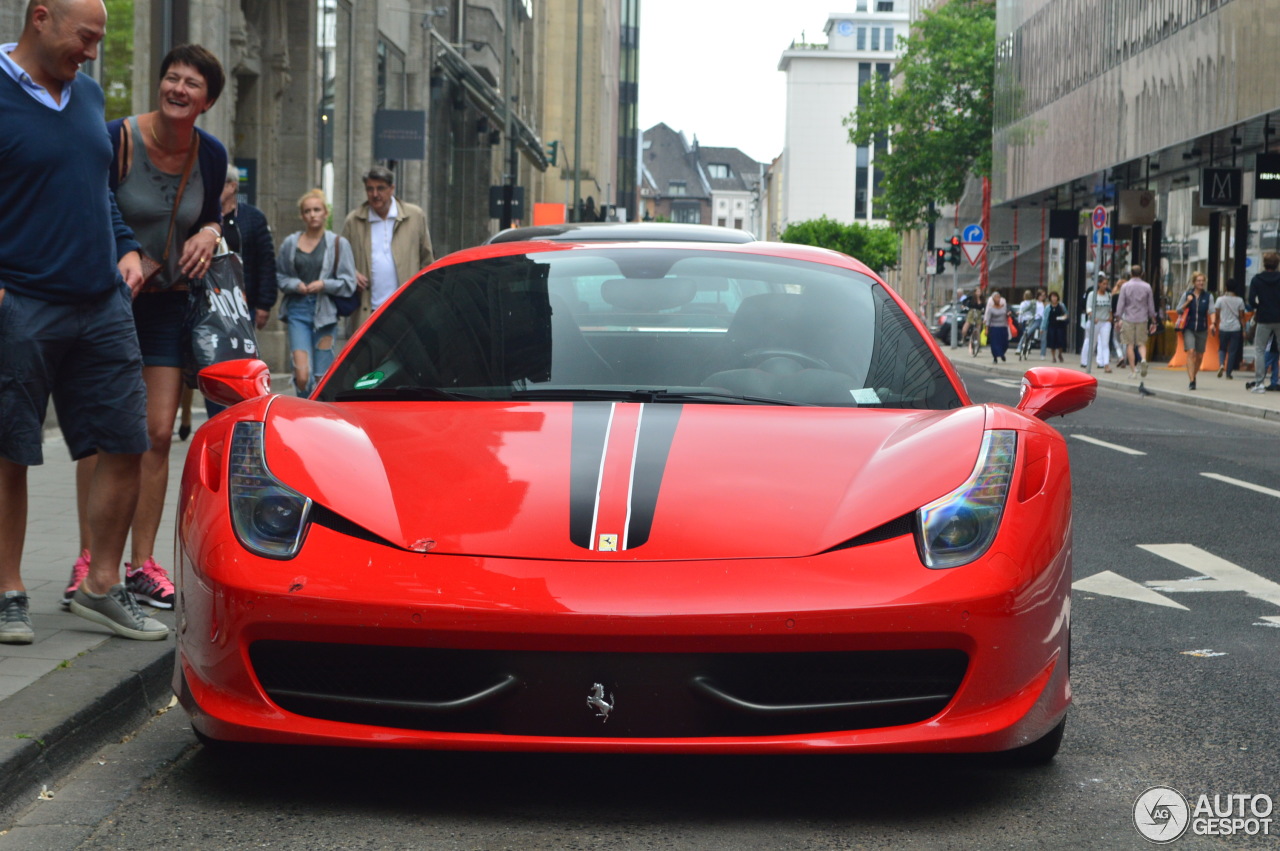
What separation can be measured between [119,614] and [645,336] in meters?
1.84

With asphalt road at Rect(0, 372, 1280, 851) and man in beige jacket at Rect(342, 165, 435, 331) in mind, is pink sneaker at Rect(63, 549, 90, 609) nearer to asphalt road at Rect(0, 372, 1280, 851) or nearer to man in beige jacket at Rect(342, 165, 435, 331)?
asphalt road at Rect(0, 372, 1280, 851)

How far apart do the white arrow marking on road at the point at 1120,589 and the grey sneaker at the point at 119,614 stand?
3694 millimetres

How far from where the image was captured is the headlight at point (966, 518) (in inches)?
134

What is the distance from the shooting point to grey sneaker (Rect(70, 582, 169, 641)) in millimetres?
4965

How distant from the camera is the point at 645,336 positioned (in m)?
4.52

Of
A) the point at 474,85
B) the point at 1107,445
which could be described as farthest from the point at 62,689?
the point at 474,85

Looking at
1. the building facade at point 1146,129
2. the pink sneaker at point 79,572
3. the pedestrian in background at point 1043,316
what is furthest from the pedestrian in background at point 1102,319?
the pink sneaker at point 79,572

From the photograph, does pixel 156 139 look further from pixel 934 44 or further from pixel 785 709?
pixel 934 44

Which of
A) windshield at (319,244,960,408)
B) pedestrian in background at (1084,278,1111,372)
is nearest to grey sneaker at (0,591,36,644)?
windshield at (319,244,960,408)

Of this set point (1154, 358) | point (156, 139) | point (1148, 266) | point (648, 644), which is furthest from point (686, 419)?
point (1148, 266)

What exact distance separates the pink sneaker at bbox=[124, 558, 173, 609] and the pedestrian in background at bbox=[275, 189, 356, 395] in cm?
522

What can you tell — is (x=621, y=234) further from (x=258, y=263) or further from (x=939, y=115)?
(x=939, y=115)

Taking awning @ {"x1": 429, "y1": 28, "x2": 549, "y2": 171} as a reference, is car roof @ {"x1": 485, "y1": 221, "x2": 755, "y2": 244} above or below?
below

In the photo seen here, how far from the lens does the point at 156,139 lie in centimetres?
550
